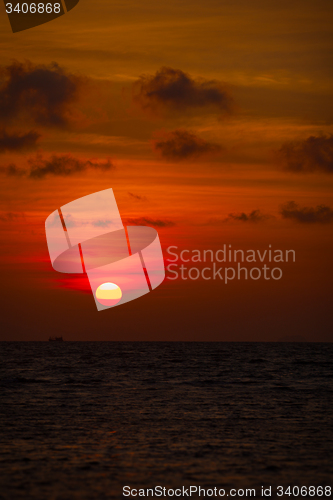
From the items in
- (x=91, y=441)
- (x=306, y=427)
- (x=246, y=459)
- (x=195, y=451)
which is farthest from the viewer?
(x=306, y=427)

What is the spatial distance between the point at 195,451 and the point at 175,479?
13.3ft

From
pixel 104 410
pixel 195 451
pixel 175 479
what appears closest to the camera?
Answer: pixel 175 479

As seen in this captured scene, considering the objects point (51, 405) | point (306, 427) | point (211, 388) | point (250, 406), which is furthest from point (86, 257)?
point (306, 427)

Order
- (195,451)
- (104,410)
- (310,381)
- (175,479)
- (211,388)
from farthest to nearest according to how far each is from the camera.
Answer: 1. (310,381)
2. (211,388)
3. (104,410)
4. (195,451)
5. (175,479)

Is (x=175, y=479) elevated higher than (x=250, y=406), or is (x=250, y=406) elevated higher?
(x=175, y=479)

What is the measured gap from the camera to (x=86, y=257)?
194ft

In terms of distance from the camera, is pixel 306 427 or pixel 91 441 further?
pixel 306 427

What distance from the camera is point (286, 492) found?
16281 millimetres

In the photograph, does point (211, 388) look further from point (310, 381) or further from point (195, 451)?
point (195, 451)

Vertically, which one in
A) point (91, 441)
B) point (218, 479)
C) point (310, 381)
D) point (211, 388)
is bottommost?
point (310, 381)

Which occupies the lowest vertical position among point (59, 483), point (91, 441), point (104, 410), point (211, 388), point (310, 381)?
point (310, 381)

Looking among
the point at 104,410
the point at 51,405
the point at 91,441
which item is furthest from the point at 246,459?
the point at 51,405

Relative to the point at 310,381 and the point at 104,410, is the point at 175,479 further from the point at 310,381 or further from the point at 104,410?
the point at 310,381

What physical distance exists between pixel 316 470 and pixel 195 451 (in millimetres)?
5009
